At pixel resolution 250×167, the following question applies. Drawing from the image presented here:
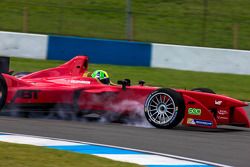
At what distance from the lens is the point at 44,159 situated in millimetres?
6793

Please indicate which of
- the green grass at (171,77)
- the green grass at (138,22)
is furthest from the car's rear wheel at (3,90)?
the green grass at (138,22)

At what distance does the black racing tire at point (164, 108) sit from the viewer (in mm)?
9570

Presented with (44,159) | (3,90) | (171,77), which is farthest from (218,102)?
(171,77)

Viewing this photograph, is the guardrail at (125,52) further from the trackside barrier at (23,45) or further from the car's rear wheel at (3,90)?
the car's rear wheel at (3,90)

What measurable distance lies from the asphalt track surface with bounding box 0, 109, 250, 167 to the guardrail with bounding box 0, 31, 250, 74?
7342 millimetres

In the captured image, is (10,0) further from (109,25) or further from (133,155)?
(133,155)

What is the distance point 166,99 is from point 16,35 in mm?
9635

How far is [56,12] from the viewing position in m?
20.8

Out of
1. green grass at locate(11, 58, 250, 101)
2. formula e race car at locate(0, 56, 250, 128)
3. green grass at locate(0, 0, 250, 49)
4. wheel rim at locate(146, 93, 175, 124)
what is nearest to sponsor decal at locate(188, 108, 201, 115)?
formula e race car at locate(0, 56, 250, 128)

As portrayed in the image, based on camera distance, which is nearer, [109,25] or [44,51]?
[44,51]

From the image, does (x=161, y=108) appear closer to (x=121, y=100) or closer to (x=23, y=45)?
(x=121, y=100)

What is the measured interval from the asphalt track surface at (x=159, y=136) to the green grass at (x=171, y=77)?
5.90 m

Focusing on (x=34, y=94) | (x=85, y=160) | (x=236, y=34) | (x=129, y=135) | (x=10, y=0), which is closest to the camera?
(x=85, y=160)

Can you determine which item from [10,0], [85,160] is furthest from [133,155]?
[10,0]
